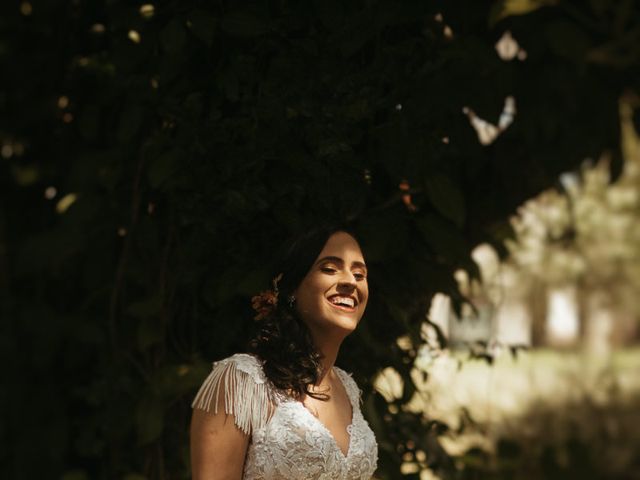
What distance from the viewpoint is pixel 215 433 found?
188cm

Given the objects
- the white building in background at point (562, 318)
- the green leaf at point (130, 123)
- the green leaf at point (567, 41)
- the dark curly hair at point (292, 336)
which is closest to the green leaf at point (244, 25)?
the green leaf at point (130, 123)

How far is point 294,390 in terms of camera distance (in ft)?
6.56

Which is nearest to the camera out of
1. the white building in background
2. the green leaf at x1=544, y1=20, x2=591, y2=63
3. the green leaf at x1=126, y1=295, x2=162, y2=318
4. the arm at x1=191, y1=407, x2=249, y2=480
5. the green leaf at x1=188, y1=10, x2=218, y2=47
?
the green leaf at x1=544, y1=20, x2=591, y2=63

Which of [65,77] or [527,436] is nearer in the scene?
[65,77]

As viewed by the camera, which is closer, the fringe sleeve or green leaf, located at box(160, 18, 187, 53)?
the fringe sleeve

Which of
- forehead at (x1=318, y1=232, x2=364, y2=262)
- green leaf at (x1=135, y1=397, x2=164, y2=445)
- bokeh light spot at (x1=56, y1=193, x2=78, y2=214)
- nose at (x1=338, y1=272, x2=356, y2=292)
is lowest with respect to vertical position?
green leaf at (x1=135, y1=397, x2=164, y2=445)

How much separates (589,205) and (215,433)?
37.9 feet

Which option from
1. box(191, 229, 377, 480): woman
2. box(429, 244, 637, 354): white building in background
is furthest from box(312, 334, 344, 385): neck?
box(429, 244, 637, 354): white building in background

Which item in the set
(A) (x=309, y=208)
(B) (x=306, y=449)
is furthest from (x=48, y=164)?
(B) (x=306, y=449)

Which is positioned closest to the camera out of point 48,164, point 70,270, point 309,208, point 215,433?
point 215,433

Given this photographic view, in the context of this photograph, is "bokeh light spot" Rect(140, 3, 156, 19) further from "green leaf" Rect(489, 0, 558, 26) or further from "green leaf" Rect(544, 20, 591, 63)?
"green leaf" Rect(544, 20, 591, 63)

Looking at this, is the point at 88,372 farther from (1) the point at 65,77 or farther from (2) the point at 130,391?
(1) the point at 65,77

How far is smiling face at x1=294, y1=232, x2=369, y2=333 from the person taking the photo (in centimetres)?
198

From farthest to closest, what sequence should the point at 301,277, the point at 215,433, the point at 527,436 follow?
1. the point at 527,436
2. the point at 301,277
3. the point at 215,433
